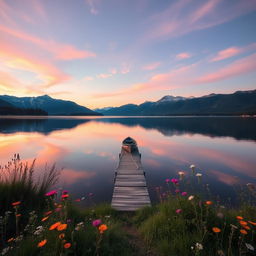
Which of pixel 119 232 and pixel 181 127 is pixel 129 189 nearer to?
pixel 119 232

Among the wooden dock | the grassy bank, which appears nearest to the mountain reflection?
the wooden dock

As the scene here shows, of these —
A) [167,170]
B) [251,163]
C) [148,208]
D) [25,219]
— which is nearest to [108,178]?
[167,170]

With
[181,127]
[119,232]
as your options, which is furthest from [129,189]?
[181,127]

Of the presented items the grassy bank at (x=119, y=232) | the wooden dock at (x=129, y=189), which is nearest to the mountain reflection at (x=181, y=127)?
the wooden dock at (x=129, y=189)

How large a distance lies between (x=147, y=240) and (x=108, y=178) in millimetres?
10589

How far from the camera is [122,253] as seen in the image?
11.0 ft

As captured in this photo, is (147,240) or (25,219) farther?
(25,219)

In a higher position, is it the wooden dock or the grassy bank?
the grassy bank

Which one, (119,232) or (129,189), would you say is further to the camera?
(129,189)

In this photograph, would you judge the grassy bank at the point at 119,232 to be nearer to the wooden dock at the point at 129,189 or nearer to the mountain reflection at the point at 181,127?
the wooden dock at the point at 129,189

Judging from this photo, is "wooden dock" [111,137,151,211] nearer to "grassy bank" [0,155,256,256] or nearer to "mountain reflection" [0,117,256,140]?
"grassy bank" [0,155,256,256]

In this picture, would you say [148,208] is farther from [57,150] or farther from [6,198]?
[57,150]

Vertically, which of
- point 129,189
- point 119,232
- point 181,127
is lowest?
point 181,127

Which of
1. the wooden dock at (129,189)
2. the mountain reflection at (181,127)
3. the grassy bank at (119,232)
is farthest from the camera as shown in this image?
the mountain reflection at (181,127)
